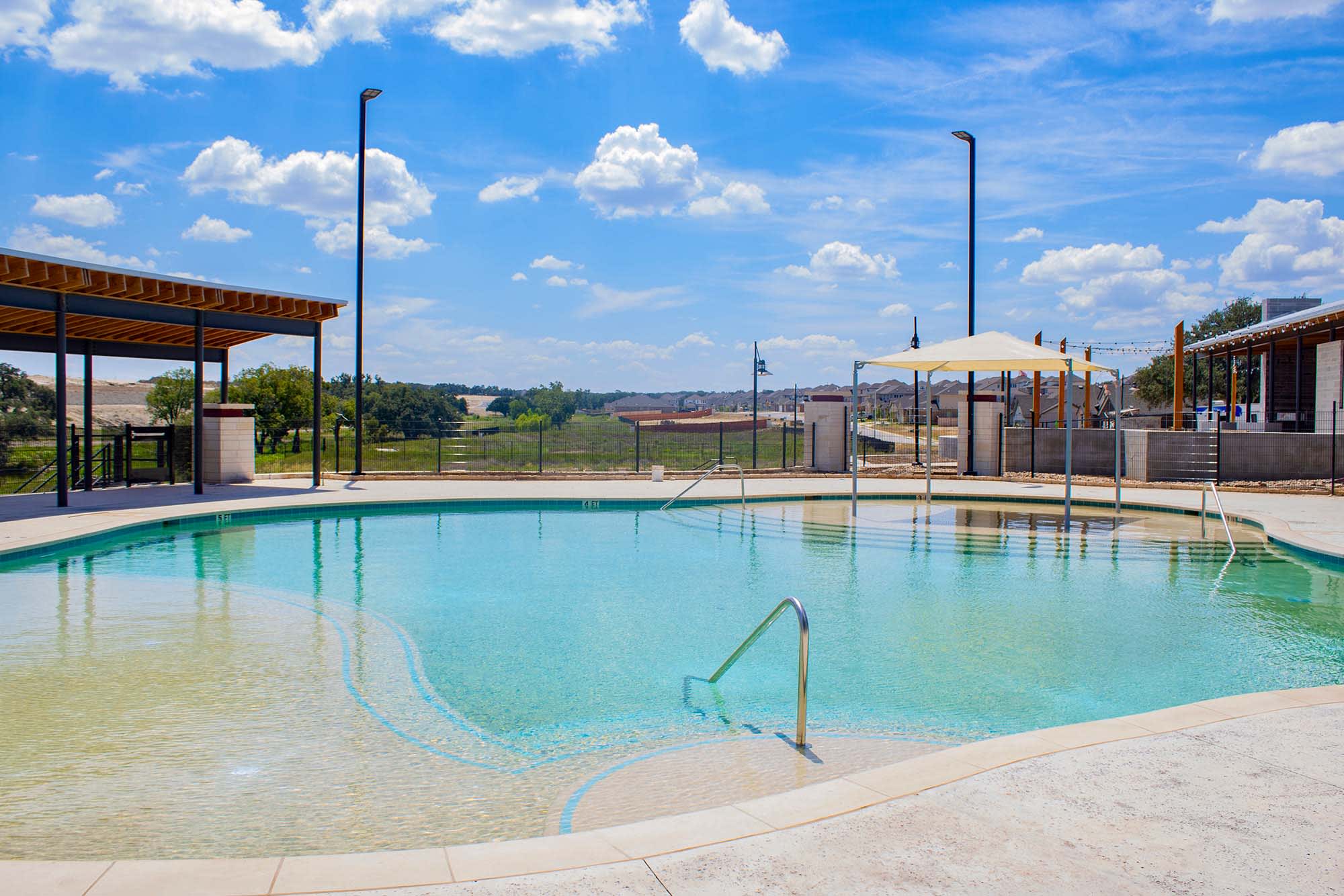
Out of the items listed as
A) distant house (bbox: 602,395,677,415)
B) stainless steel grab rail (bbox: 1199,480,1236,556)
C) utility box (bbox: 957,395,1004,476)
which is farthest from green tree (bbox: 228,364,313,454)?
distant house (bbox: 602,395,677,415)

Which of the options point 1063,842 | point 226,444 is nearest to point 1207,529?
point 1063,842

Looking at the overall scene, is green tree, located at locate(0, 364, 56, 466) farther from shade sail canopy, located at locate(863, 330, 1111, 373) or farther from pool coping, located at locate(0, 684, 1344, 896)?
pool coping, located at locate(0, 684, 1344, 896)

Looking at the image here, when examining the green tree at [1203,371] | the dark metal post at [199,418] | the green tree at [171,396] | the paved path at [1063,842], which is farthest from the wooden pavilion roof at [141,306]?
the green tree at [1203,371]

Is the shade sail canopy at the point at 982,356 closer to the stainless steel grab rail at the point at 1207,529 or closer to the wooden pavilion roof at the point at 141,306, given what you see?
the stainless steel grab rail at the point at 1207,529

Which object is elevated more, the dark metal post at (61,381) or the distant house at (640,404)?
the distant house at (640,404)

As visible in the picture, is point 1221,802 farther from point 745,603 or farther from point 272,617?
point 272,617

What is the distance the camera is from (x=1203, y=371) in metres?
47.2

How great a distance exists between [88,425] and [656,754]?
18701 millimetres

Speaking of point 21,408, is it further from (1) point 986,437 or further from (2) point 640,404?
(2) point 640,404

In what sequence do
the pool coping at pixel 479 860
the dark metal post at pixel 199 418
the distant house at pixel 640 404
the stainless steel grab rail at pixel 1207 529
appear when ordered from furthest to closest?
the distant house at pixel 640 404 → the dark metal post at pixel 199 418 → the stainless steel grab rail at pixel 1207 529 → the pool coping at pixel 479 860

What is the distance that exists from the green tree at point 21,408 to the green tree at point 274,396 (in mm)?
8054

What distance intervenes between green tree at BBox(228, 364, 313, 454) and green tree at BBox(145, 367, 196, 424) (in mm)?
6061

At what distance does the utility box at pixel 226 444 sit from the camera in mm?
18328

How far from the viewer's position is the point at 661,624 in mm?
7934
